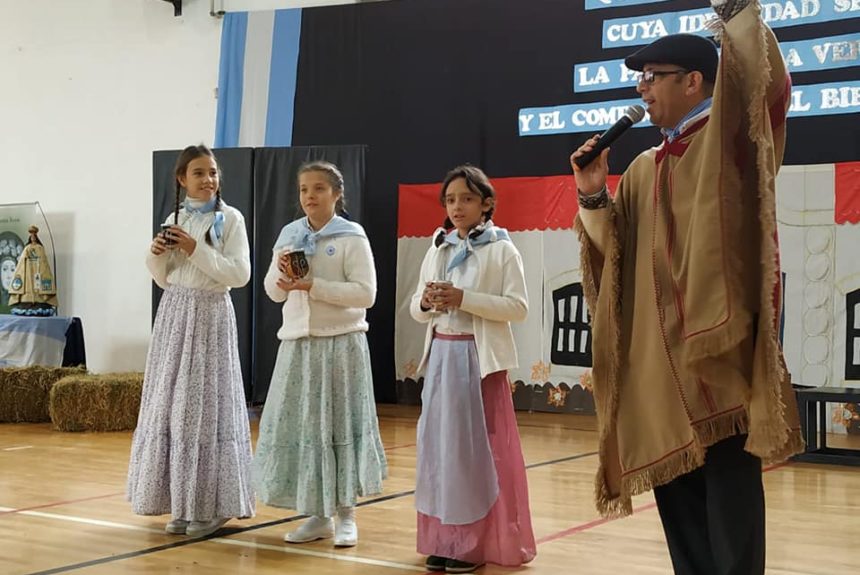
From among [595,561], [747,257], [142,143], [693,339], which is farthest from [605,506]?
[142,143]

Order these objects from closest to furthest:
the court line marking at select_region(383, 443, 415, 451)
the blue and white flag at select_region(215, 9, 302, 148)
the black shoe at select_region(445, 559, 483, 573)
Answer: the black shoe at select_region(445, 559, 483, 573) < the court line marking at select_region(383, 443, 415, 451) < the blue and white flag at select_region(215, 9, 302, 148)

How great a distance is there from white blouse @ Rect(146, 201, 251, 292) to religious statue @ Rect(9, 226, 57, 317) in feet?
19.4

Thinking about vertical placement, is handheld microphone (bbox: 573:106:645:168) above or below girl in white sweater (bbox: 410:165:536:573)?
above

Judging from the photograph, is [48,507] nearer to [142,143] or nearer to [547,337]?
[547,337]

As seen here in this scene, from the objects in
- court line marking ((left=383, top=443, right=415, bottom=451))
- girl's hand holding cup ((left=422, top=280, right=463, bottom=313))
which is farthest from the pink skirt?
court line marking ((left=383, top=443, right=415, bottom=451))

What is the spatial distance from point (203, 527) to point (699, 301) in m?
2.47

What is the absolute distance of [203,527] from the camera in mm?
3729

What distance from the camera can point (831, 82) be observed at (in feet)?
23.0

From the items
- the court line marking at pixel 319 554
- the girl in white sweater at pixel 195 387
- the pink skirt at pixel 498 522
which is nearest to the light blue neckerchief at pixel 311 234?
the girl in white sweater at pixel 195 387

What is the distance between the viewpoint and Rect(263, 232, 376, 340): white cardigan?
3582 mm

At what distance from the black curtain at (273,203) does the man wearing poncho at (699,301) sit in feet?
18.9

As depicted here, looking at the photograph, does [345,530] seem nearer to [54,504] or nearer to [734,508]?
[54,504]

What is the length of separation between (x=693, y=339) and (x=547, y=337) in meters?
6.01

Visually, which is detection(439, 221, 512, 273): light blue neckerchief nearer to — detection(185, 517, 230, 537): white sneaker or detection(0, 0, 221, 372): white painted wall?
detection(185, 517, 230, 537): white sneaker
